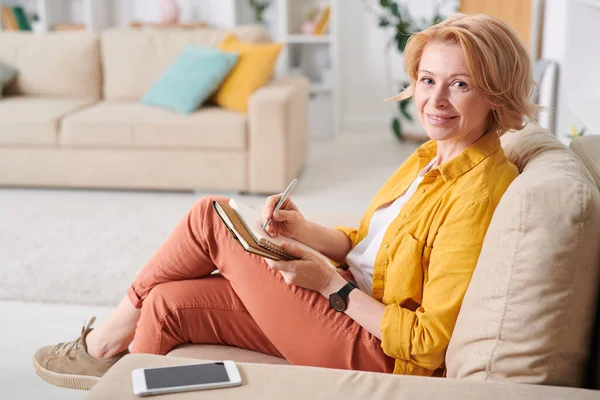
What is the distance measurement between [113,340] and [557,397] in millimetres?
1119

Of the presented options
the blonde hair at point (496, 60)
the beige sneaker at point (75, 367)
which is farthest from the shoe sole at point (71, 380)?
the blonde hair at point (496, 60)

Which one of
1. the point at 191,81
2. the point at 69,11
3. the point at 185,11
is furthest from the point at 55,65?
the point at 185,11

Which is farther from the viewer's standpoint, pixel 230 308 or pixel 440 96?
pixel 230 308

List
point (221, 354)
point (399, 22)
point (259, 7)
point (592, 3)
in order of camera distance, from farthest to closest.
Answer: point (259, 7)
point (399, 22)
point (592, 3)
point (221, 354)

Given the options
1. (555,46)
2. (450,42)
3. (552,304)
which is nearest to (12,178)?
(555,46)

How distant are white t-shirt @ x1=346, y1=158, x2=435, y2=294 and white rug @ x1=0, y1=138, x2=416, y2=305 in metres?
0.48

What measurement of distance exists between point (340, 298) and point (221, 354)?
1.00ft

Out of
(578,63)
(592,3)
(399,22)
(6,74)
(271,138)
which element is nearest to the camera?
(592,3)

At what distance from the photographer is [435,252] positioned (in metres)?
1.40

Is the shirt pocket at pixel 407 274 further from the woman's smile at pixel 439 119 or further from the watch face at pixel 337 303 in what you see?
the woman's smile at pixel 439 119

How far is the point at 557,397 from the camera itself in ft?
3.64

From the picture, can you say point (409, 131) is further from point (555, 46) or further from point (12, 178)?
point (12, 178)

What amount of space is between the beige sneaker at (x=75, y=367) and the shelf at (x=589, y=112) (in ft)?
5.68

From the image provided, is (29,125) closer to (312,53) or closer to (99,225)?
(99,225)
